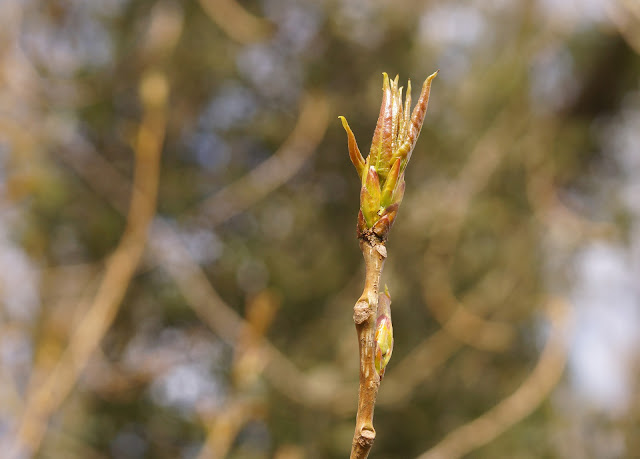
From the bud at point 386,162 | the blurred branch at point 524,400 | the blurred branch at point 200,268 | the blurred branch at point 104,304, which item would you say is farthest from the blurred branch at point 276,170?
the bud at point 386,162

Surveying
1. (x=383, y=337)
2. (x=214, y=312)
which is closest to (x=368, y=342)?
(x=383, y=337)

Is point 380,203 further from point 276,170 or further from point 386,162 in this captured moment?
point 276,170

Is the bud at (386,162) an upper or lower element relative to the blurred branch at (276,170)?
lower

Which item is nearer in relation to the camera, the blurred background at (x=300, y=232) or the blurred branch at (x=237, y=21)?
the blurred background at (x=300, y=232)

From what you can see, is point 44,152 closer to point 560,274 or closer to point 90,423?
point 90,423

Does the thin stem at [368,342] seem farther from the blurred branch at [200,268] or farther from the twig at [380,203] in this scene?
the blurred branch at [200,268]

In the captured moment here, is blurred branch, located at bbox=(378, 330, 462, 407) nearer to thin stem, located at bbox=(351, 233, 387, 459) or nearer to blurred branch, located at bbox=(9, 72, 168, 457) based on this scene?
blurred branch, located at bbox=(9, 72, 168, 457)
